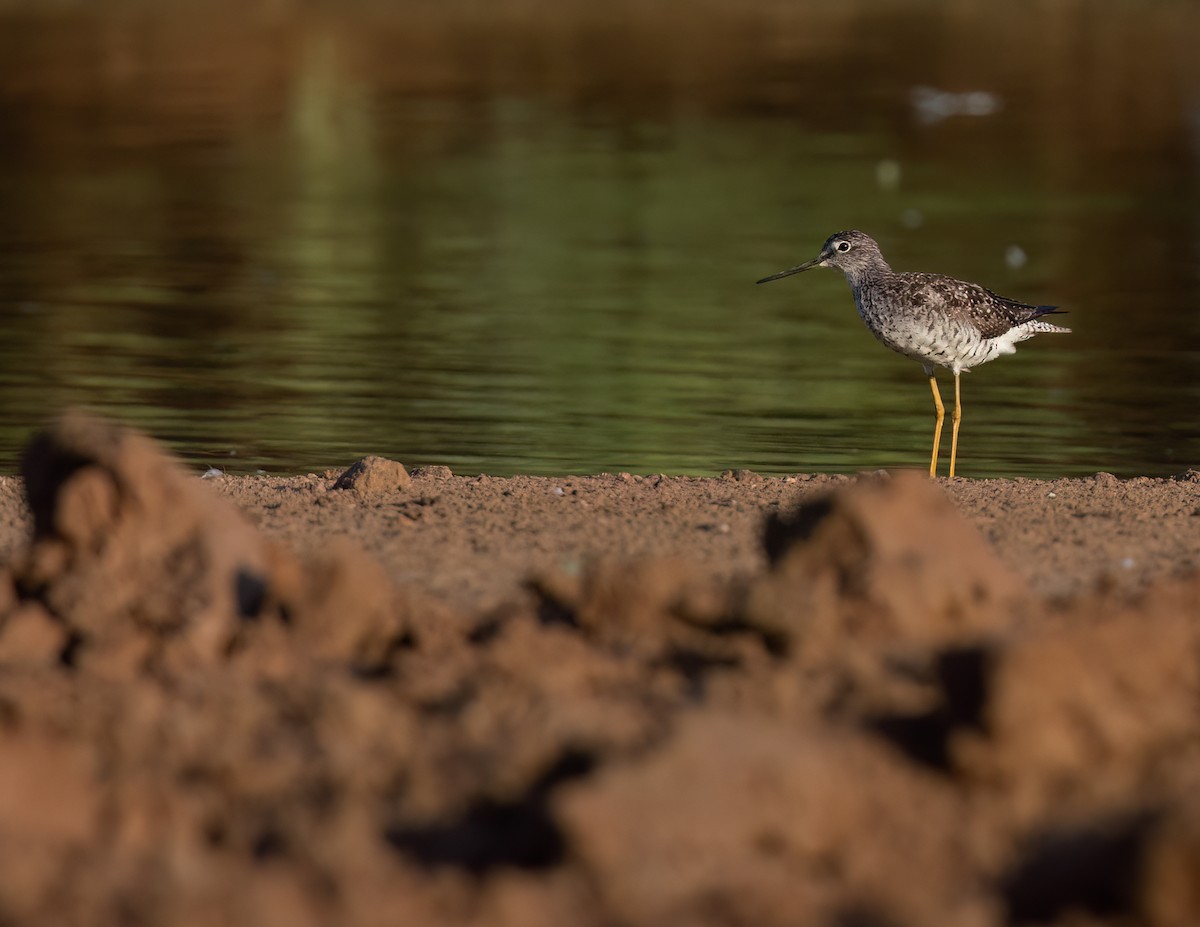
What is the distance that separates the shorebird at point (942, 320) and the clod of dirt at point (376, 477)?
3357mm

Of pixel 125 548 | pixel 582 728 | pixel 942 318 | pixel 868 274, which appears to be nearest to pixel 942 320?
pixel 942 318

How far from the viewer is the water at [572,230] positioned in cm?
1147

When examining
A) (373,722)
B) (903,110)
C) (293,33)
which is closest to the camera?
(373,722)

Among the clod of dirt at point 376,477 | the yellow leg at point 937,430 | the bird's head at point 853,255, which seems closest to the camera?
the clod of dirt at point 376,477

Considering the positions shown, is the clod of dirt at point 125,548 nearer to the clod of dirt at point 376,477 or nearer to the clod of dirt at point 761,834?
Result: the clod of dirt at point 761,834

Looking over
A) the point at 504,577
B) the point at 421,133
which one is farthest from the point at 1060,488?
the point at 421,133

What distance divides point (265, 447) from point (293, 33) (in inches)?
1003

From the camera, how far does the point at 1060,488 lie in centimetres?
853

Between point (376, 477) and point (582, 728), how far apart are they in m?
3.63

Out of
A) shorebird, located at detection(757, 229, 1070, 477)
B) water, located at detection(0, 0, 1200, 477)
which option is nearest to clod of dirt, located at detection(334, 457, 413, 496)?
water, located at detection(0, 0, 1200, 477)

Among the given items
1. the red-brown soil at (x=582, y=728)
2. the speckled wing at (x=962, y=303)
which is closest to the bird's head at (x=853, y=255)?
the speckled wing at (x=962, y=303)

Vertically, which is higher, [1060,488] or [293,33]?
[293,33]

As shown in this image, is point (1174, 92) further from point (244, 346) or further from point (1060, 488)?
point (1060, 488)

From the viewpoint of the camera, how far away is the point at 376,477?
8039 millimetres
